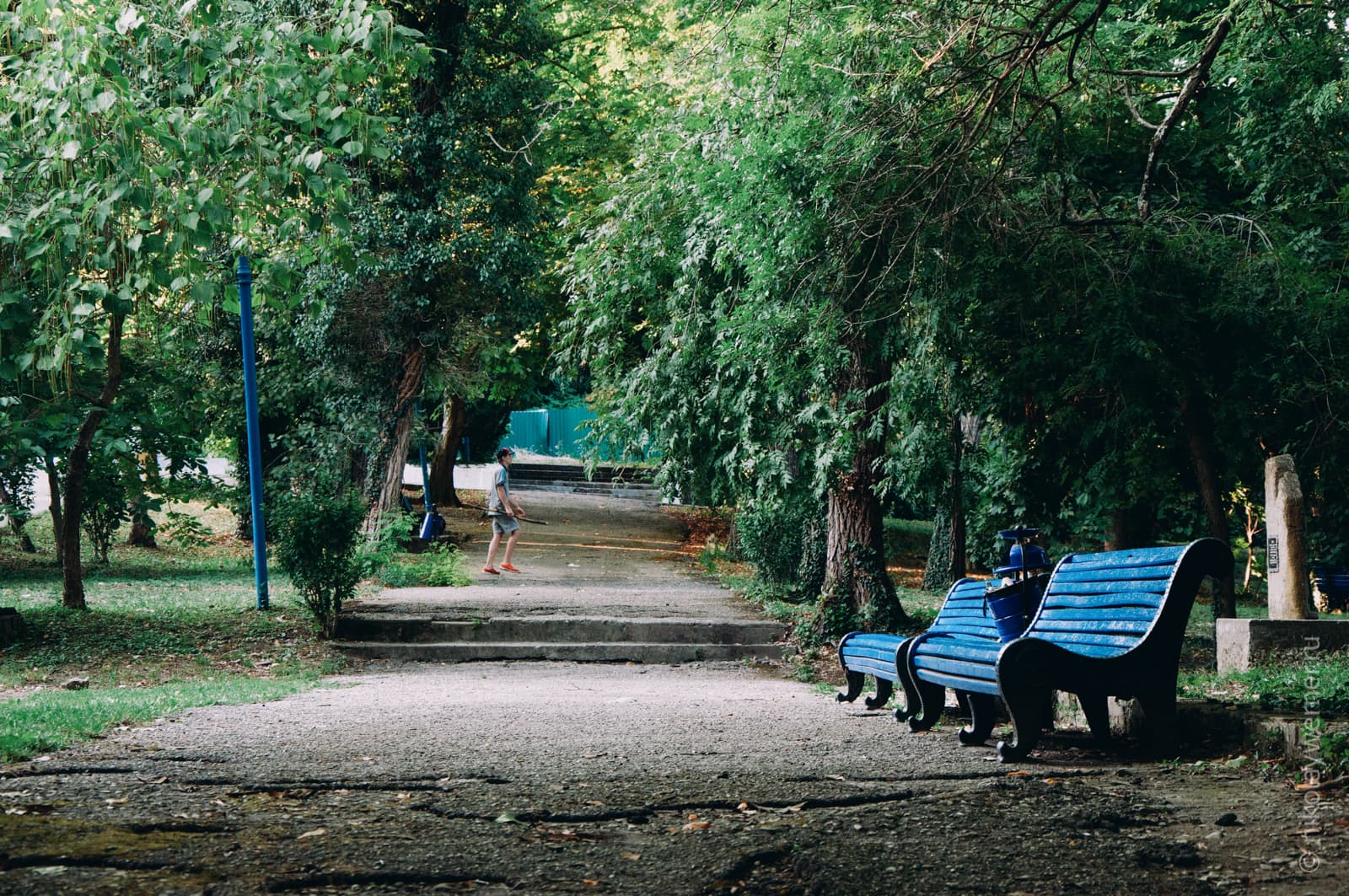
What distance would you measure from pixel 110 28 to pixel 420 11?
12.4m

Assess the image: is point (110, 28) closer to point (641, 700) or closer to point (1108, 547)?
point (641, 700)

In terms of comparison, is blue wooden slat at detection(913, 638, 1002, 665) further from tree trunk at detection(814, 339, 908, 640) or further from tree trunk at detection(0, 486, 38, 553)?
tree trunk at detection(0, 486, 38, 553)

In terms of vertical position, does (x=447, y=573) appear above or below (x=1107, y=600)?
below

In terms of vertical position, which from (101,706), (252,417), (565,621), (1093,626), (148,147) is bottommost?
(565,621)

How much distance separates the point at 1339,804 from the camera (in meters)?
4.46

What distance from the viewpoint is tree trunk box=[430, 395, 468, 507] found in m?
29.3

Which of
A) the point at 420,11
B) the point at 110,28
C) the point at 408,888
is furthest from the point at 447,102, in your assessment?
the point at 408,888

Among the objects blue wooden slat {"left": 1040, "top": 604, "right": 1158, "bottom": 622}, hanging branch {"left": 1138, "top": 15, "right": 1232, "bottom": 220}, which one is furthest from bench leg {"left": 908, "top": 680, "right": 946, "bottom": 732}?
hanging branch {"left": 1138, "top": 15, "right": 1232, "bottom": 220}

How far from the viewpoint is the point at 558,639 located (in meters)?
12.8

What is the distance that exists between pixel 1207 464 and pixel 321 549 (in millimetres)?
9094

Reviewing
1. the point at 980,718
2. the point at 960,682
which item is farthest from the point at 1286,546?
the point at 960,682

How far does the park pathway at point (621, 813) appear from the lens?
3805 mm

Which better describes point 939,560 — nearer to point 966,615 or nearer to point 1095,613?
point 966,615

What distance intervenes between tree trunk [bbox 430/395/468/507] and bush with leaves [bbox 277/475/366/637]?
16.7 m
